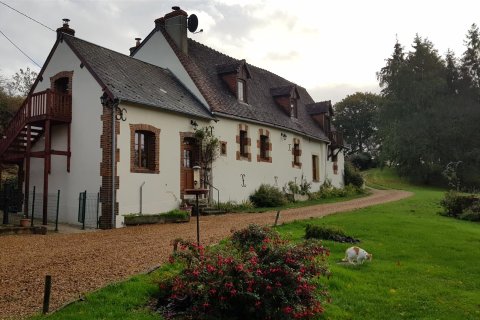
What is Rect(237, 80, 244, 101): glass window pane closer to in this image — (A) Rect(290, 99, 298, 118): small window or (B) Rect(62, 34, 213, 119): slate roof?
(B) Rect(62, 34, 213, 119): slate roof

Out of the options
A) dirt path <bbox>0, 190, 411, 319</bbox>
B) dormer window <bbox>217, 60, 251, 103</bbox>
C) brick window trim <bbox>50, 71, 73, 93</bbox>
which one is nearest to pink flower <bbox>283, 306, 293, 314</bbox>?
dirt path <bbox>0, 190, 411, 319</bbox>

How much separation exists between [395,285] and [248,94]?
16.7m

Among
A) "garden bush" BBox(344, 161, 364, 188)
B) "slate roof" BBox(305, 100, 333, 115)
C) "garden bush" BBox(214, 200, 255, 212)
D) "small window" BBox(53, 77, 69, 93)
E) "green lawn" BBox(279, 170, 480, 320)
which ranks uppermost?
"slate roof" BBox(305, 100, 333, 115)

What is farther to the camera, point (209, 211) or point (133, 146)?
point (209, 211)

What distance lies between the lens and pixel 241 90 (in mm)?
21391

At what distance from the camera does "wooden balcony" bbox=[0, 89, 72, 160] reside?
14.6 metres

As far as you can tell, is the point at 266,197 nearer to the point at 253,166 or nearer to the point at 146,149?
the point at 253,166

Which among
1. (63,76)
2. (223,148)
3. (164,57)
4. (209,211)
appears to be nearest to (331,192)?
(223,148)

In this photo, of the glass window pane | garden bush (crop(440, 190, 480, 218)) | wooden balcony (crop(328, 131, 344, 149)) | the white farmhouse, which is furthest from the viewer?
wooden balcony (crop(328, 131, 344, 149))

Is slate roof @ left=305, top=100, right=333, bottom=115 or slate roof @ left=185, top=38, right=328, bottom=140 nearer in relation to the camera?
slate roof @ left=185, top=38, right=328, bottom=140

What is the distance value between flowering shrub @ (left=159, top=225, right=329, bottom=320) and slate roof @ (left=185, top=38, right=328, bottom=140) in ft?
43.5

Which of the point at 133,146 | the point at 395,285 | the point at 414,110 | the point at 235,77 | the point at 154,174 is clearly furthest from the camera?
the point at 414,110

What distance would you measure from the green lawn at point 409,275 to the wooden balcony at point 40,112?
28.9 feet

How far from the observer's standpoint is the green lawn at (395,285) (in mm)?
5129
